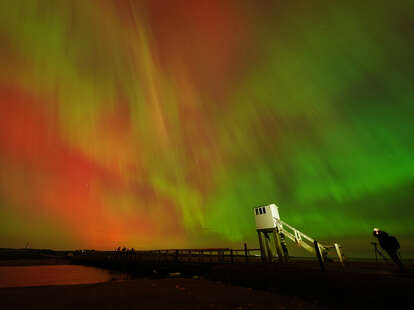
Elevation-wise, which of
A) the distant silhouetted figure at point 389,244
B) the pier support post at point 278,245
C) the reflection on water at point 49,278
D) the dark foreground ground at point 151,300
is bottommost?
the dark foreground ground at point 151,300

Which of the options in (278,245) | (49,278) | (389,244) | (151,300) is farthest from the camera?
(49,278)

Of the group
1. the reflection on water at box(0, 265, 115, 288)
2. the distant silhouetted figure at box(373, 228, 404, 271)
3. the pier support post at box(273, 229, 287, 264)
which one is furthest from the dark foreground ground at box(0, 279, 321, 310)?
the reflection on water at box(0, 265, 115, 288)

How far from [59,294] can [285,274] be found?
12.8m

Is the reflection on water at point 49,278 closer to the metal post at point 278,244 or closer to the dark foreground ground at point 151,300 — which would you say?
the dark foreground ground at point 151,300

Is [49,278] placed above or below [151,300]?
above

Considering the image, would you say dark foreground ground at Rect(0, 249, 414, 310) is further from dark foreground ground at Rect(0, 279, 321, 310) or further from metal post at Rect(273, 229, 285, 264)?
metal post at Rect(273, 229, 285, 264)

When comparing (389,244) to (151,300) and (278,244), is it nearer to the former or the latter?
(278,244)

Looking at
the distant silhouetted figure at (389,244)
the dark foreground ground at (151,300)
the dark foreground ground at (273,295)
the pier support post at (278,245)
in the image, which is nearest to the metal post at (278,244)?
the pier support post at (278,245)

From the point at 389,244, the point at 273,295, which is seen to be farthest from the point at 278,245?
the point at 273,295

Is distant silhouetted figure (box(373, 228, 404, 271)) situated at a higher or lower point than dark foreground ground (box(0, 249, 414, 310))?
higher

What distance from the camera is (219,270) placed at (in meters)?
16.2

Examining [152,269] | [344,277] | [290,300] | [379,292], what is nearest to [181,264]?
[152,269]

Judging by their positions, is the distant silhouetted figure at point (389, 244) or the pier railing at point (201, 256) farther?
the pier railing at point (201, 256)

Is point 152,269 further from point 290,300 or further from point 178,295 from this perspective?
point 290,300
